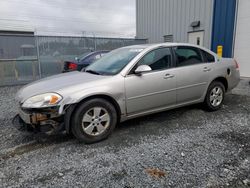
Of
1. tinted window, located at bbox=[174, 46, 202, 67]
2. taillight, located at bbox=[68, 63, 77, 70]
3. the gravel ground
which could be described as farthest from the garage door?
taillight, located at bbox=[68, 63, 77, 70]

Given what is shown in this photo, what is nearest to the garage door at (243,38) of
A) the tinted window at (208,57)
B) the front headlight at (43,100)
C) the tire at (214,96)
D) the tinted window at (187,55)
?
the tire at (214,96)

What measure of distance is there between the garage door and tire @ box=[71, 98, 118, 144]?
23.7 ft

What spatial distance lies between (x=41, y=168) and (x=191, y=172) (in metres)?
1.81

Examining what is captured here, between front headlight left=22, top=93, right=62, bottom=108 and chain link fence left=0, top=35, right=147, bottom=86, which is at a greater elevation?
chain link fence left=0, top=35, right=147, bottom=86

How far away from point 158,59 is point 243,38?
6.32m

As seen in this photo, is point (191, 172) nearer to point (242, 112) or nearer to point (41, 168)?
point (41, 168)

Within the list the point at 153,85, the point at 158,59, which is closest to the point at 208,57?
the point at 158,59

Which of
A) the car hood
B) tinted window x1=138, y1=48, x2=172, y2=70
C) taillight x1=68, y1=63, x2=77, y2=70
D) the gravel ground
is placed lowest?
the gravel ground

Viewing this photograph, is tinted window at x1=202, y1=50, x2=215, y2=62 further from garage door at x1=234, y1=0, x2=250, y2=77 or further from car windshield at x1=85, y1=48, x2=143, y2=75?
garage door at x1=234, y1=0, x2=250, y2=77

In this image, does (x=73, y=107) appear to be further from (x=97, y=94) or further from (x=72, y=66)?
(x=72, y=66)

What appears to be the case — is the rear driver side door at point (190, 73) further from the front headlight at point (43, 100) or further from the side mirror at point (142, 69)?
the front headlight at point (43, 100)

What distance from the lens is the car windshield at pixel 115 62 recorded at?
330 centimetres

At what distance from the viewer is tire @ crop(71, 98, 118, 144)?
2.81 metres

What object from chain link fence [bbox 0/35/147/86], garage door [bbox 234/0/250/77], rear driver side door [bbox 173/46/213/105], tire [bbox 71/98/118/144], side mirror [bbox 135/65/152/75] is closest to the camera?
tire [bbox 71/98/118/144]
